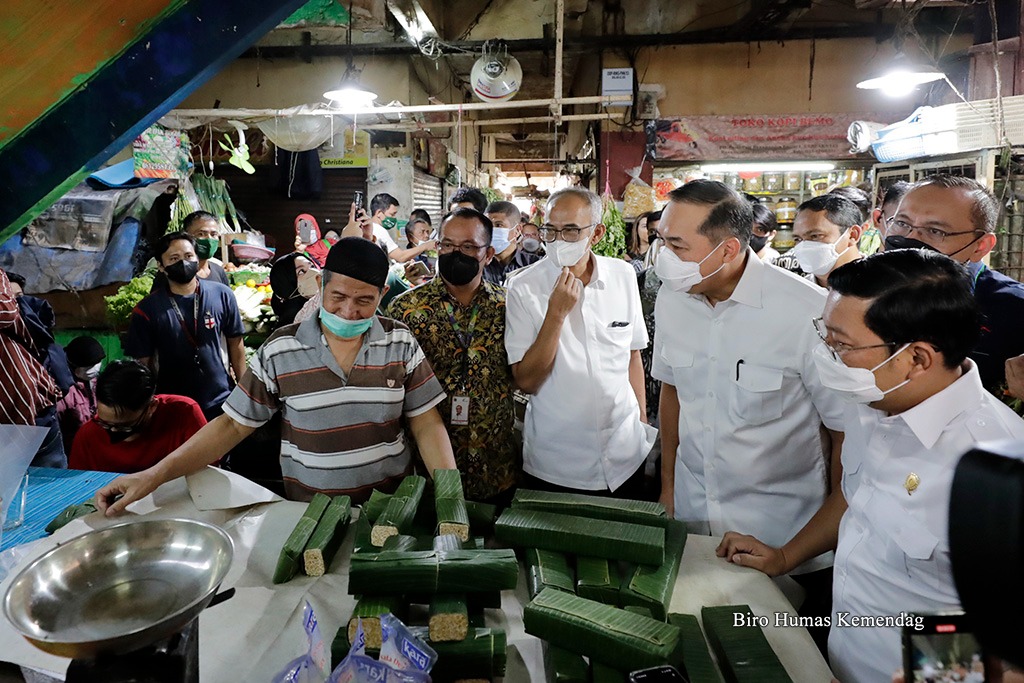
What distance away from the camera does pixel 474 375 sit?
2.61 m

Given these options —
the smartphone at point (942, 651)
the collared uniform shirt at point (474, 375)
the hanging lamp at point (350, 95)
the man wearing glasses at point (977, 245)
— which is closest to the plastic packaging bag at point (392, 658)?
the smartphone at point (942, 651)

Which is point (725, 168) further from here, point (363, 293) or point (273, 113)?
point (363, 293)

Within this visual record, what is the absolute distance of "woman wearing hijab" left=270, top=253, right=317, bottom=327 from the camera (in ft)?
12.6

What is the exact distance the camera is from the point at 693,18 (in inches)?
386

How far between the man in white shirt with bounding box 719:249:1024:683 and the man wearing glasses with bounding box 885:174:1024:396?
1228 millimetres

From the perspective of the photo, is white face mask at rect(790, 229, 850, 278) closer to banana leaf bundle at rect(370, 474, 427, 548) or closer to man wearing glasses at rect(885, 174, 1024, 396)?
man wearing glasses at rect(885, 174, 1024, 396)

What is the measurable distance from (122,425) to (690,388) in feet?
8.11

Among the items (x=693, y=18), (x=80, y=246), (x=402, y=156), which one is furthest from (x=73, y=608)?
(x=693, y=18)

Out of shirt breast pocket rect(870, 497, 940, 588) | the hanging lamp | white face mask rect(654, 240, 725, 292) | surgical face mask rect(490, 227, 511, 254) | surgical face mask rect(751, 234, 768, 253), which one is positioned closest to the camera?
shirt breast pocket rect(870, 497, 940, 588)

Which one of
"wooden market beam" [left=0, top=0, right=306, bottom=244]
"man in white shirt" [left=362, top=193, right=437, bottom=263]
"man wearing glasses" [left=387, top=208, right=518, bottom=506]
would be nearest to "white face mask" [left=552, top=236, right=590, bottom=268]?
"man wearing glasses" [left=387, top=208, right=518, bottom=506]

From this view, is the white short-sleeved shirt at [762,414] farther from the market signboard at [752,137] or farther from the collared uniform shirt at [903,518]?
the market signboard at [752,137]

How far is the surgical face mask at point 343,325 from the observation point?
2.03 meters

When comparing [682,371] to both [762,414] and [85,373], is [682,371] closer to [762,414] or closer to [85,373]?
[762,414]

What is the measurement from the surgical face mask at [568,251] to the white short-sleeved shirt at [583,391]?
6 centimetres
